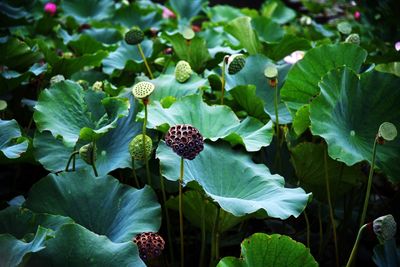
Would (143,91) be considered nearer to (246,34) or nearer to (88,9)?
(246,34)

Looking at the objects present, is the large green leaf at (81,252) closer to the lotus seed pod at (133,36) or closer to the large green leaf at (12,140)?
Result: the large green leaf at (12,140)

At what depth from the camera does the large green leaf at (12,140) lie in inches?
40.6

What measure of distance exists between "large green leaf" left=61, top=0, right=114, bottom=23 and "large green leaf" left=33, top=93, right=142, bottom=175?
4.06 feet

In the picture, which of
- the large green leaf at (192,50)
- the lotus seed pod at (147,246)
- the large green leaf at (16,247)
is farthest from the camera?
the large green leaf at (192,50)

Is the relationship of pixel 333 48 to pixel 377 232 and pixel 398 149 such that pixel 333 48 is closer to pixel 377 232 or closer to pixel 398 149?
pixel 398 149

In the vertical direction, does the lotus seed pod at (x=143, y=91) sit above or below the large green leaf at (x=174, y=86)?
above

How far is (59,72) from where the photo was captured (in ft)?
4.81

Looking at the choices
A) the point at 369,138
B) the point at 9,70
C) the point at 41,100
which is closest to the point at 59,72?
the point at 9,70

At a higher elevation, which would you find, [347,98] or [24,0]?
[347,98]

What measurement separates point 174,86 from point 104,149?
0.25m

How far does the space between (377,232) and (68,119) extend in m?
0.64

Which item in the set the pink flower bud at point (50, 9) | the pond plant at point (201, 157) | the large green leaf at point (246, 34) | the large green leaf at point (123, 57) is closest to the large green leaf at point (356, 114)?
the pond plant at point (201, 157)

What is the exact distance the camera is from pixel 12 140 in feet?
3.57

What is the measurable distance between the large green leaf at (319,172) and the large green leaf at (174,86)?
285 mm
